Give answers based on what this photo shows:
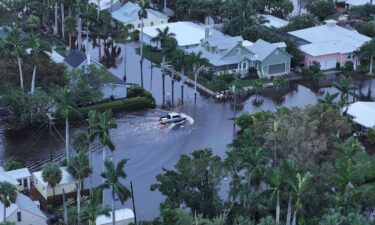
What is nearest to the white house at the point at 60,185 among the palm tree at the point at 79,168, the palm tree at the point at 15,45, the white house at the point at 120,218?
the palm tree at the point at 79,168

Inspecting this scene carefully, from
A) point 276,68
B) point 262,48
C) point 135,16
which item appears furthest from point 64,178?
point 135,16

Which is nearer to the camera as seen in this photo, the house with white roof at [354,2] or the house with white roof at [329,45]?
the house with white roof at [329,45]

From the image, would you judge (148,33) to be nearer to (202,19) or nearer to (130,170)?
(202,19)

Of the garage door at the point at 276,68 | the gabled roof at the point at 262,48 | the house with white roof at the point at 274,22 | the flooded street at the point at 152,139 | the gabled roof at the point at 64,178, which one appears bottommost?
the flooded street at the point at 152,139

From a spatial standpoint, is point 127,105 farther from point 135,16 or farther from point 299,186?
point 299,186

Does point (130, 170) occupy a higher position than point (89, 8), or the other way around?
point (89, 8)

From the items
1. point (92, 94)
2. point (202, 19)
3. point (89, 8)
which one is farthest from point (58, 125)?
point (202, 19)

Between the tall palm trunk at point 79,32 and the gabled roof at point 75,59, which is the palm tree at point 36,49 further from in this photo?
the tall palm trunk at point 79,32
